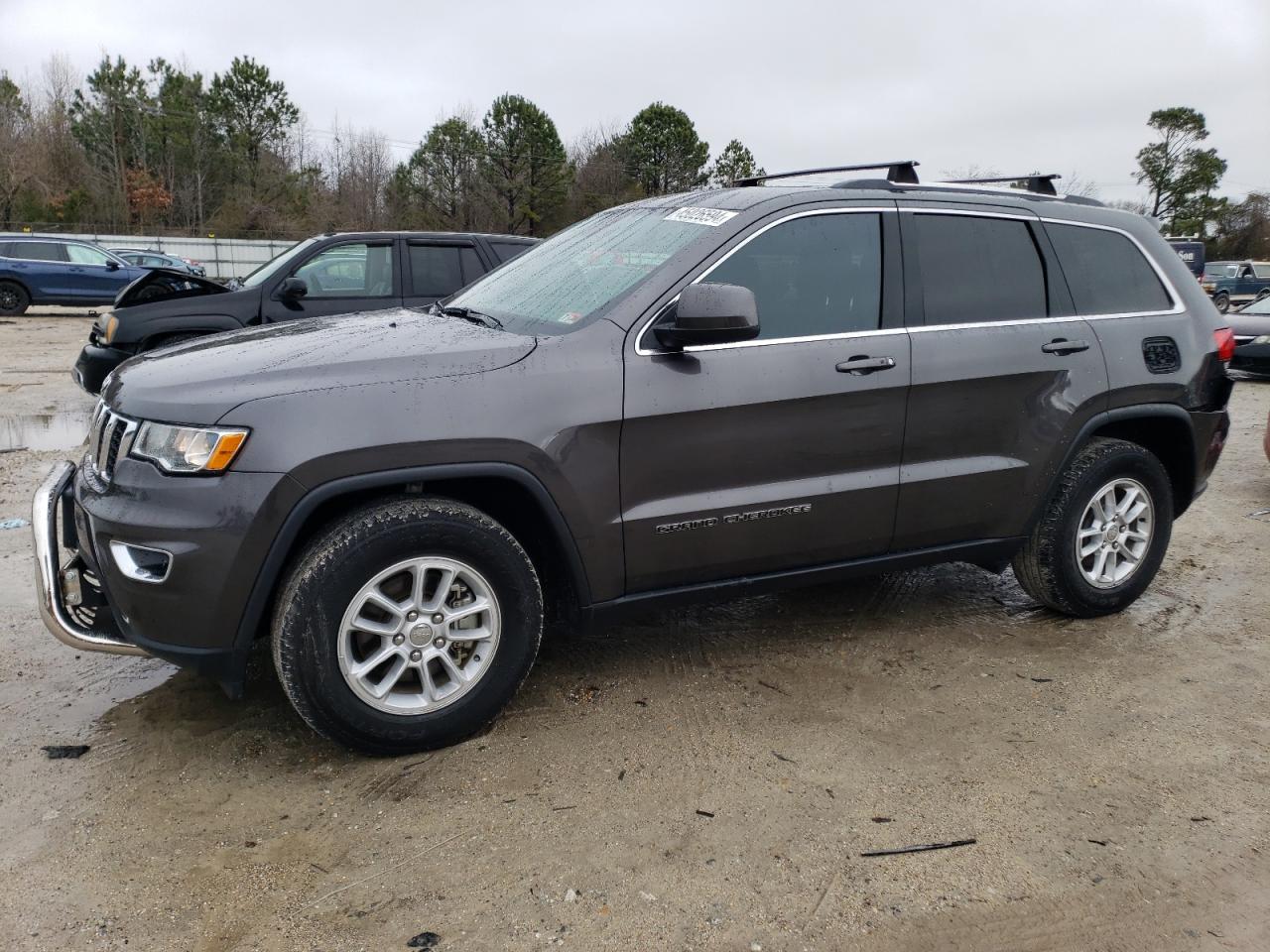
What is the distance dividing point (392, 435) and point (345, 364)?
28cm

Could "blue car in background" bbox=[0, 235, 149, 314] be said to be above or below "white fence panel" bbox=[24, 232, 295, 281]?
Result: below

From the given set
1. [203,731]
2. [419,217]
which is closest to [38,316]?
[203,731]

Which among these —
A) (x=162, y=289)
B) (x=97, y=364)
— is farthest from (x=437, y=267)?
(x=97, y=364)

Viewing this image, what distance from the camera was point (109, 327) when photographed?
27.1 feet

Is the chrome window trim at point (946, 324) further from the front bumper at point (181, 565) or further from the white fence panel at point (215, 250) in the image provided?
the white fence panel at point (215, 250)

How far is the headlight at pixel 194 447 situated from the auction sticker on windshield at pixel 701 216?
1.79 m

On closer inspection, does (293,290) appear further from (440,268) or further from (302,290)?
(440,268)

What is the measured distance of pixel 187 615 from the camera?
9.41ft

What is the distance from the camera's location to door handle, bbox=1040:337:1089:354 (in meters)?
4.04

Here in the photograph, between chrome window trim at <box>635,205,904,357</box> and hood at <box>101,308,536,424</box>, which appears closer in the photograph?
hood at <box>101,308,536,424</box>

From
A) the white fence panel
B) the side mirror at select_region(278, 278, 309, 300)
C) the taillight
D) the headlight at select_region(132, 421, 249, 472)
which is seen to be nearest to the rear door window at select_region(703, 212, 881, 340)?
the headlight at select_region(132, 421, 249, 472)

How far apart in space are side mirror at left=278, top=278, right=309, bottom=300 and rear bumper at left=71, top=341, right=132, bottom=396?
1.40 metres

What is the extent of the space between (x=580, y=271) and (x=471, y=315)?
1.49 feet

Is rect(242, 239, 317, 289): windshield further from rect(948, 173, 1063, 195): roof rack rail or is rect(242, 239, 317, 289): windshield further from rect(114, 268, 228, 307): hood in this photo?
rect(948, 173, 1063, 195): roof rack rail
